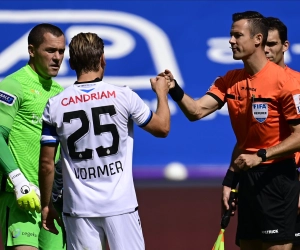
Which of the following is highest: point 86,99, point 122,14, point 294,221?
point 122,14

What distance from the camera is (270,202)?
17.4 ft

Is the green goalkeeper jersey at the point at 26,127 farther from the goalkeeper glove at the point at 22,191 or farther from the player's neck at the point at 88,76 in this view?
the player's neck at the point at 88,76

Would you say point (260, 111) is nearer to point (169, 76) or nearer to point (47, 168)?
point (169, 76)

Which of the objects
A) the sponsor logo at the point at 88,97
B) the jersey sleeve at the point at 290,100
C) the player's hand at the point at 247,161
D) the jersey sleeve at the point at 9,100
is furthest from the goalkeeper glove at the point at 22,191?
the jersey sleeve at the point at 290,100

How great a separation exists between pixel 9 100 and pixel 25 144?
344 mm

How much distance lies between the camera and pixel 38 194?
17.3 feet

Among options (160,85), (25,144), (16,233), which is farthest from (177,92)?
(16,233)

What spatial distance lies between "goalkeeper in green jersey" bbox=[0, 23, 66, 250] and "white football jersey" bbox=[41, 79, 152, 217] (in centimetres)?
55

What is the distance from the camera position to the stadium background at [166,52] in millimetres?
11031

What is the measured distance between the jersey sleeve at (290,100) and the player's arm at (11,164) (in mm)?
1758

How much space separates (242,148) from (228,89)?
439mm

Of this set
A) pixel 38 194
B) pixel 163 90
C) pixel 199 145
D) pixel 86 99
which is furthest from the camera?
pixel 199 145

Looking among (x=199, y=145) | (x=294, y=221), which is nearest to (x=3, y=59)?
(x=199, y=145)

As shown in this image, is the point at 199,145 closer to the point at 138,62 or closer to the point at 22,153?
the point at 138,62
